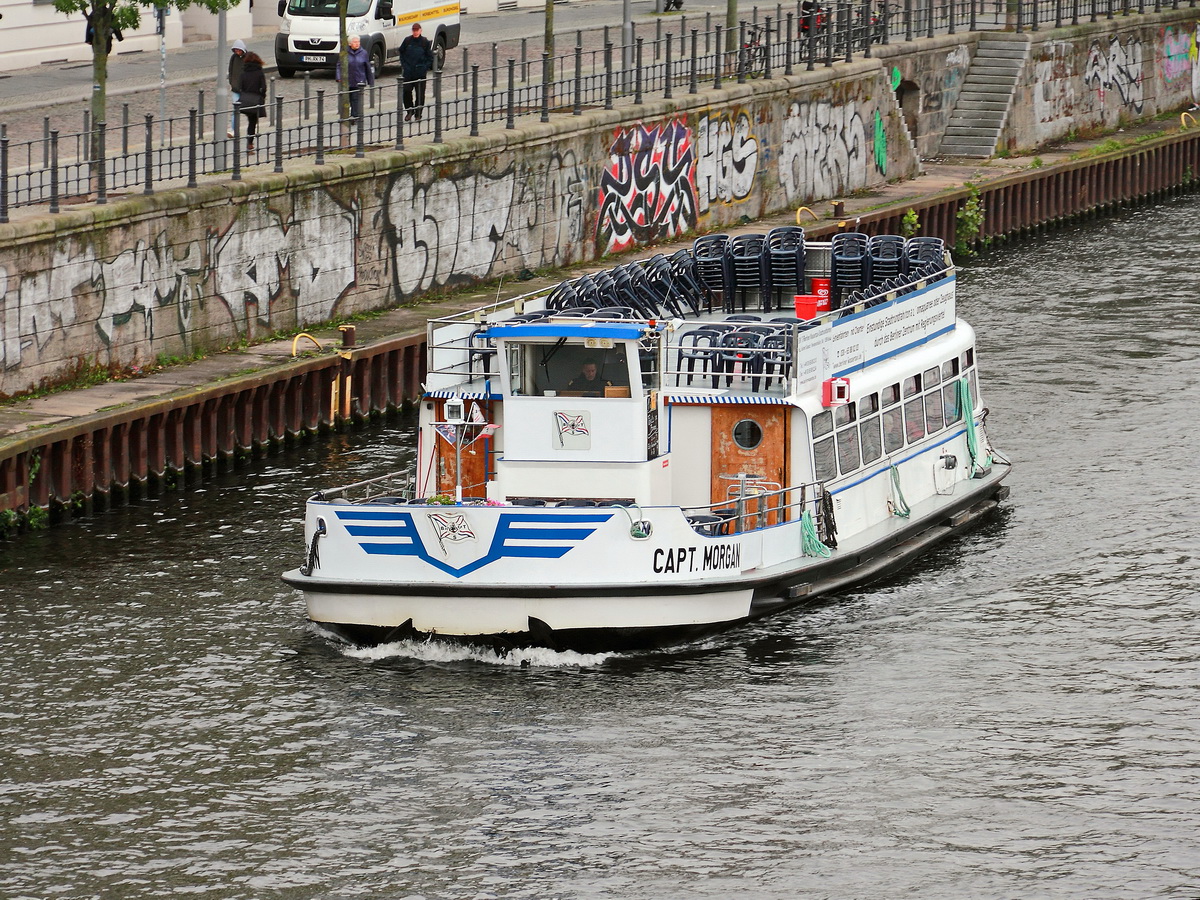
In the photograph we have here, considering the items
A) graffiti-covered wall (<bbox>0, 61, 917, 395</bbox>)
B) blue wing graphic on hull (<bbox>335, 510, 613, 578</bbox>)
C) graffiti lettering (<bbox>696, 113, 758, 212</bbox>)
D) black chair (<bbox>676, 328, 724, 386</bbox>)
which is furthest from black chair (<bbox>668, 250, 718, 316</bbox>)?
graffiti lettering (<bbox>696, 113, 758, 212</bbox>)

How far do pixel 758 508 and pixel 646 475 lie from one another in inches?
73.2

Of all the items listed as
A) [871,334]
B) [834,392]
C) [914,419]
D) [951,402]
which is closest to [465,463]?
[834,392]

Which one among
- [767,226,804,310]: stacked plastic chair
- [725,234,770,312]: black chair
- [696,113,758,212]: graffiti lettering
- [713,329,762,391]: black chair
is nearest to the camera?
[713,329,762,391]: black chair

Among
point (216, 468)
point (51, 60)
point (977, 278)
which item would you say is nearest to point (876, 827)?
point (216, 468)

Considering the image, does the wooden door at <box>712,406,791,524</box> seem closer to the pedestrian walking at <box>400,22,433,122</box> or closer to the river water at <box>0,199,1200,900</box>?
the river water at <box>0,199,1200,900</box>

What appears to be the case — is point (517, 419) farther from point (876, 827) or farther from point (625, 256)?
point (625, 256)

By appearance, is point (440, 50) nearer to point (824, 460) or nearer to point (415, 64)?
point (415, 64)

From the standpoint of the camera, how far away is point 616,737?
26.6 m

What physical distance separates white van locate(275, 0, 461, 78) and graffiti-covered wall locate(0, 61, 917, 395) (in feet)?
23.4

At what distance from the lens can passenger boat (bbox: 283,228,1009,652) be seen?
28078 millimetres

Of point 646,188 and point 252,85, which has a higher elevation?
point 252,85

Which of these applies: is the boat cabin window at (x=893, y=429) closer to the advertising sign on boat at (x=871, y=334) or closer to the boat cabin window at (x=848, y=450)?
the advertising sign on boat at (x=871, y=334)

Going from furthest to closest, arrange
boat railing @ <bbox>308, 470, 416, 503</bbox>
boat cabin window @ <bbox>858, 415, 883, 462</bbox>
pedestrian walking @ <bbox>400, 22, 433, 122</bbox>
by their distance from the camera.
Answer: pedestrian walking @ <bbox>400, 22, 433, 122</bbox> < boat cabin window @ <bbox>858, 415, 883, 462</bbox> < boat railing @ <bbox>308, 470, 416, 503</bbox>

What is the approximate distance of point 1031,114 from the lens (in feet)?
245
